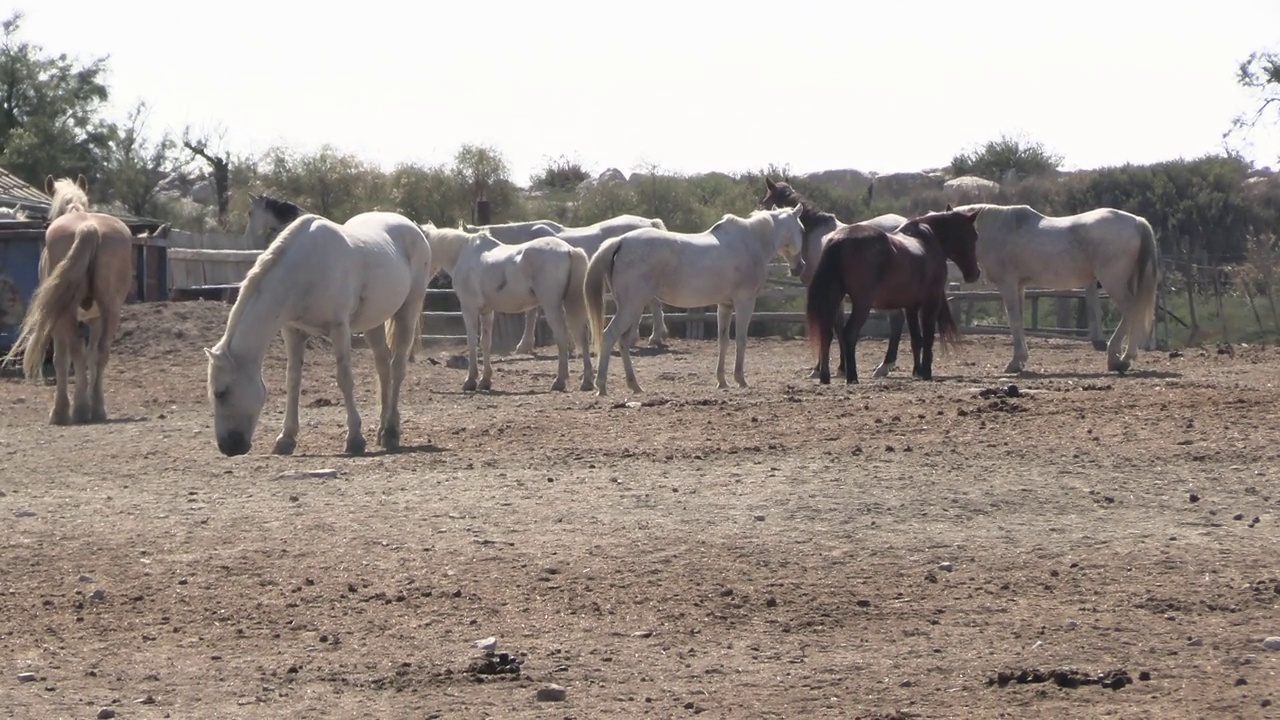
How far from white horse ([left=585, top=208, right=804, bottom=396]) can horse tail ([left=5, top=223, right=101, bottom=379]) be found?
4939 mm

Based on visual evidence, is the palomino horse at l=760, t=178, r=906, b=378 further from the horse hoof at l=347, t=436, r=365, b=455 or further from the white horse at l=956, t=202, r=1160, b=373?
the horse hoof at l=347, t=436, r=365, b=455

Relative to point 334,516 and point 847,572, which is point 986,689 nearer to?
point 847,572

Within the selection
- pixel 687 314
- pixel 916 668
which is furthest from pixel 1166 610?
pixel 687 314

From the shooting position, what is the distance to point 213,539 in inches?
293

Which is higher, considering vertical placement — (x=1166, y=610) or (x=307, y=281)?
(x=307, y=281)

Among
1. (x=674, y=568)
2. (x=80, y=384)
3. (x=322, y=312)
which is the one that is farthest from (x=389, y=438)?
(x=674, y=568)

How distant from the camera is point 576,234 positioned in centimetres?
2233

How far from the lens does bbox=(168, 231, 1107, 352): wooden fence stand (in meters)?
25.2

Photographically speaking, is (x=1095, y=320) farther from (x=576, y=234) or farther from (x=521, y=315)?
(x=521, y=315)

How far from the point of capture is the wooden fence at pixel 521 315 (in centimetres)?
2516

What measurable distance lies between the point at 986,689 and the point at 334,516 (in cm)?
414

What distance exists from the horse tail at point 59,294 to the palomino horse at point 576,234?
8741 millimetres

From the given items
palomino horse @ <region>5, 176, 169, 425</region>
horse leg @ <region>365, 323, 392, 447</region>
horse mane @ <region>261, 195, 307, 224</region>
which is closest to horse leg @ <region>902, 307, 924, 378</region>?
horse mane @ <region>261, 195, 307, 224</region>

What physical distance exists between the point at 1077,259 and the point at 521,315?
1115 centimetres
